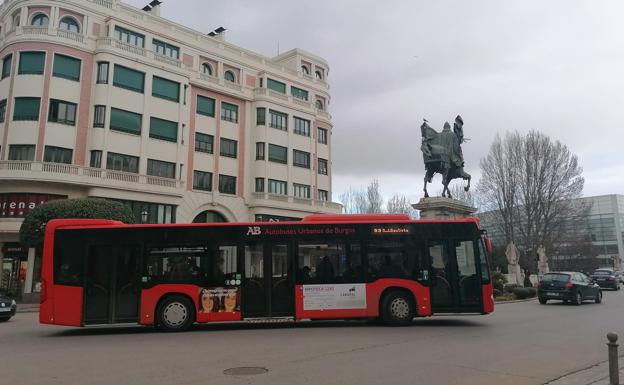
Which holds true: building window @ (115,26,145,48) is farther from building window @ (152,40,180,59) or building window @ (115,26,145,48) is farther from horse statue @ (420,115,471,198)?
horse statue @ (420,115,471,198)

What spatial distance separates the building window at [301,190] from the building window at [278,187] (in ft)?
3.74

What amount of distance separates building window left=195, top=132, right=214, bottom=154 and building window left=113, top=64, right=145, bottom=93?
237 inches

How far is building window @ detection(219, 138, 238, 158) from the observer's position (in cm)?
4231

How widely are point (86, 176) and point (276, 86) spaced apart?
2087cm

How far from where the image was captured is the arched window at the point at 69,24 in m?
34.3

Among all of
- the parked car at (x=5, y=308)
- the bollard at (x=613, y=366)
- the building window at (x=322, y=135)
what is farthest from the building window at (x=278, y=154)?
the bollard at (x=613, y=366)

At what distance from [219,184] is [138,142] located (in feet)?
26.0

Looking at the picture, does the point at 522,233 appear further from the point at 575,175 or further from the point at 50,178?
the point at 50,178

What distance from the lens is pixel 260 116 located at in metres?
44.8

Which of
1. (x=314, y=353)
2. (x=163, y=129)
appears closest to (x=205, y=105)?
(x=163, y=129)

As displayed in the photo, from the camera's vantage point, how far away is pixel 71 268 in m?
13.4

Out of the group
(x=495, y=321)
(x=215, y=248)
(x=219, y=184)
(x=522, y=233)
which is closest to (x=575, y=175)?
(x=522, y=233)

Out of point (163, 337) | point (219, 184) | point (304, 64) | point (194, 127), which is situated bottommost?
point (163, 337)

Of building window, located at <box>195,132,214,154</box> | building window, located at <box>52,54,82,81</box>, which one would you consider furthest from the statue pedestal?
building window, located at <box>52,54,82,81</box>
